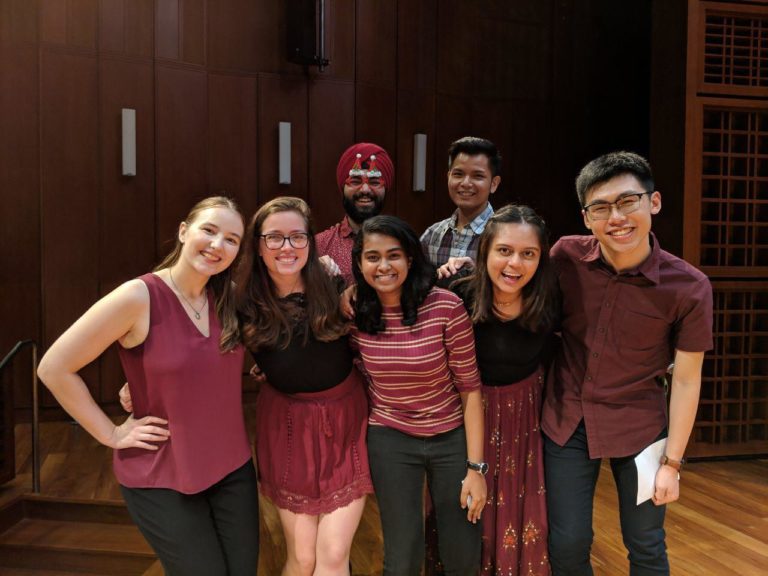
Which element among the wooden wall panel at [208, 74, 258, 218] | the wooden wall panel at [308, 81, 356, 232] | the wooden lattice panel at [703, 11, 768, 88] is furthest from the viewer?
the wooden wall panel at [308, 81, 356, 232]

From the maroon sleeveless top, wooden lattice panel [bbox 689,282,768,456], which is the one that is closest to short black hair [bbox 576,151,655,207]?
the maroon sleeveless top

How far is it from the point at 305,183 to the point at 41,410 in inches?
109

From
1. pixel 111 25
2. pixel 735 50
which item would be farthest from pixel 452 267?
pixel 111 25

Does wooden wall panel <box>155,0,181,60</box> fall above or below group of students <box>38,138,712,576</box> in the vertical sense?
above

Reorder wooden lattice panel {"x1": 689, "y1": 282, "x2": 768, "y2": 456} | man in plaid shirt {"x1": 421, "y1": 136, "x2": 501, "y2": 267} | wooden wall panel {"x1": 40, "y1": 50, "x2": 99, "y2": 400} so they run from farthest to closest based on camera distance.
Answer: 1. wooden wall panel {"x1": 40, "y1": 50, "x2": 99, "y2": 400}
2. wooden lattice panel {"x1": 689, "y1": 282, "x2": 768, "y2": 456}
3. man in plaid shirt {"x1": 421, "y1": 136, "x2": 501, "y2": 267}

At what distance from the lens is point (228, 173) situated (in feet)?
18.5

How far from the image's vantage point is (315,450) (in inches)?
82.1

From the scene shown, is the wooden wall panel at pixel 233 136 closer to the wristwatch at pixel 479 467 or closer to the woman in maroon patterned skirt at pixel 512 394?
the woman in maroon patterned skirt at pixel 512 394

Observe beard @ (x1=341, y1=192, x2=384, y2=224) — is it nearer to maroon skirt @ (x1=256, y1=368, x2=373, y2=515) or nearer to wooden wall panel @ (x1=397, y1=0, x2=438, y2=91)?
maroon skirt @ (x1=256, y1=368, x2=373, y2=515)

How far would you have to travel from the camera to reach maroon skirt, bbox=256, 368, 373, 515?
2.07m

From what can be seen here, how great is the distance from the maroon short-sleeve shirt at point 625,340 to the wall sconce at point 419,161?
4096 millimetres

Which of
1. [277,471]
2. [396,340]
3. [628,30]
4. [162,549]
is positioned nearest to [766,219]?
[628,30]

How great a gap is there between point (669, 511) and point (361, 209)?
2358 mm

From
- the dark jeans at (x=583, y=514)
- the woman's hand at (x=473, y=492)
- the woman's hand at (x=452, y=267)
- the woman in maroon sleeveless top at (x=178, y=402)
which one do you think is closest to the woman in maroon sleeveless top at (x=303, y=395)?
the woman in maroon sleeveless top at (x=178, y=402)
